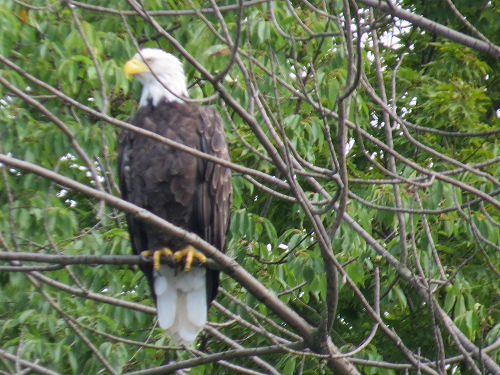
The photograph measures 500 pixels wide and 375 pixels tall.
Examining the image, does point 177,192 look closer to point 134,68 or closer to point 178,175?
point 178,175

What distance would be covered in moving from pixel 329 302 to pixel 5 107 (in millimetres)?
2938

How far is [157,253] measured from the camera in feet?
13.7

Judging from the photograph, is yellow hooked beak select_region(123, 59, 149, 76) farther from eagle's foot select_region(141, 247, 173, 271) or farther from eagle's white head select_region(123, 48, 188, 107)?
eagle's foot select_region(141, 247, 173, 271)

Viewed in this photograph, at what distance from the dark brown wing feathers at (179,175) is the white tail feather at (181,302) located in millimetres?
49

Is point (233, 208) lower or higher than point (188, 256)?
higher

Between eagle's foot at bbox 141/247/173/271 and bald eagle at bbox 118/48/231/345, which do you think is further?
bald eagle at bbox 118/48/231/345

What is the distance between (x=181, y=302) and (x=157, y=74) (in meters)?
1.08

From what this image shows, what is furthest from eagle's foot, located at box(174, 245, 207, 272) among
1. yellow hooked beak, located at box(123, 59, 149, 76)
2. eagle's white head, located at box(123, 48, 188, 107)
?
yellow hooked beak, located at box(123, 59, 149, 76)

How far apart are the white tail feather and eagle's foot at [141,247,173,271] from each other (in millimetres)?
132

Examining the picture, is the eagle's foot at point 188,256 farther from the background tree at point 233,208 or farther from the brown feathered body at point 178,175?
the background tree at point 233,208

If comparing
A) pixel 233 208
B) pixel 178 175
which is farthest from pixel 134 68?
pixel 233 208

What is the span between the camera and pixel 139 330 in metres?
5.41

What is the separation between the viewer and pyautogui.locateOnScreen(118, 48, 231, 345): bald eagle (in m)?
4.25

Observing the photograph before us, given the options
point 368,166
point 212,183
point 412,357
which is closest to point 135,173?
point 212,183
